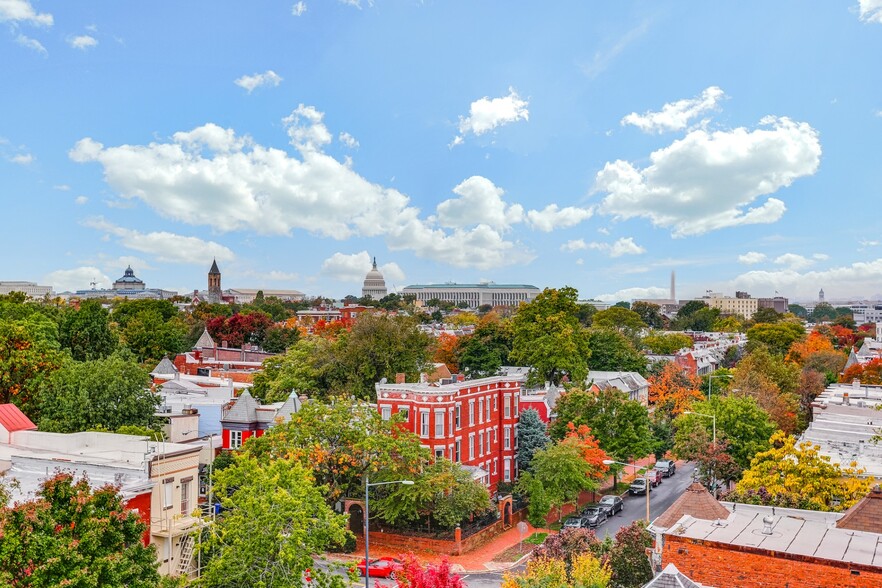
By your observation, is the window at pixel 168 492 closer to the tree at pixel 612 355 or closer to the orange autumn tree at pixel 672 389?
the orange autumn tree at pixel 672 389

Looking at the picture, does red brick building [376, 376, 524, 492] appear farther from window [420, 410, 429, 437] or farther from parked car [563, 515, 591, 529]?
parked car [563, 515, 591, 529]

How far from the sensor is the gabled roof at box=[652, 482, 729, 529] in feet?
91.3

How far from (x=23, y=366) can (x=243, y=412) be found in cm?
1420

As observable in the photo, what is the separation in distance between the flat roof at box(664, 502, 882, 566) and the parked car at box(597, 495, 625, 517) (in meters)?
23.7

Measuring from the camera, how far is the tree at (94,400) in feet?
144

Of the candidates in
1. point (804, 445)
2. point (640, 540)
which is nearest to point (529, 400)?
point (804, 445)

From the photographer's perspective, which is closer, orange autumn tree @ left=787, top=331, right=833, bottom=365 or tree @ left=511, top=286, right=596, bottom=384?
tree @ left=511, top=286, right=596, bottom=384

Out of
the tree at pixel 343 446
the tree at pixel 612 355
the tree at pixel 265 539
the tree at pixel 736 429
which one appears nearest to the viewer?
the tree at pixel 265 539

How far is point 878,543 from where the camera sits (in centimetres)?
2347

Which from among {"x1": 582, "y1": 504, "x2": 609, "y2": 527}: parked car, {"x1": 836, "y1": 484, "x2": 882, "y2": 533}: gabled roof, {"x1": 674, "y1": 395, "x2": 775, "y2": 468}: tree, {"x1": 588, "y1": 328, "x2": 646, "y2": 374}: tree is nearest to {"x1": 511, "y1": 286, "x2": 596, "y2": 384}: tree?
{"x1": 588, "y1": 328, "x2": 646, "y2": 374}: tree

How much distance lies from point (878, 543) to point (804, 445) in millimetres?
15236

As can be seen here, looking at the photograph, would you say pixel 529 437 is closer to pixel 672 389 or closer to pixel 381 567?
pixel 381 567

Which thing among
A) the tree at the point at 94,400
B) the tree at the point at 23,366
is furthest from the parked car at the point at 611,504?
the tree at the point at 23,366

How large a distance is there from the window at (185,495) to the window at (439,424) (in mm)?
20389
